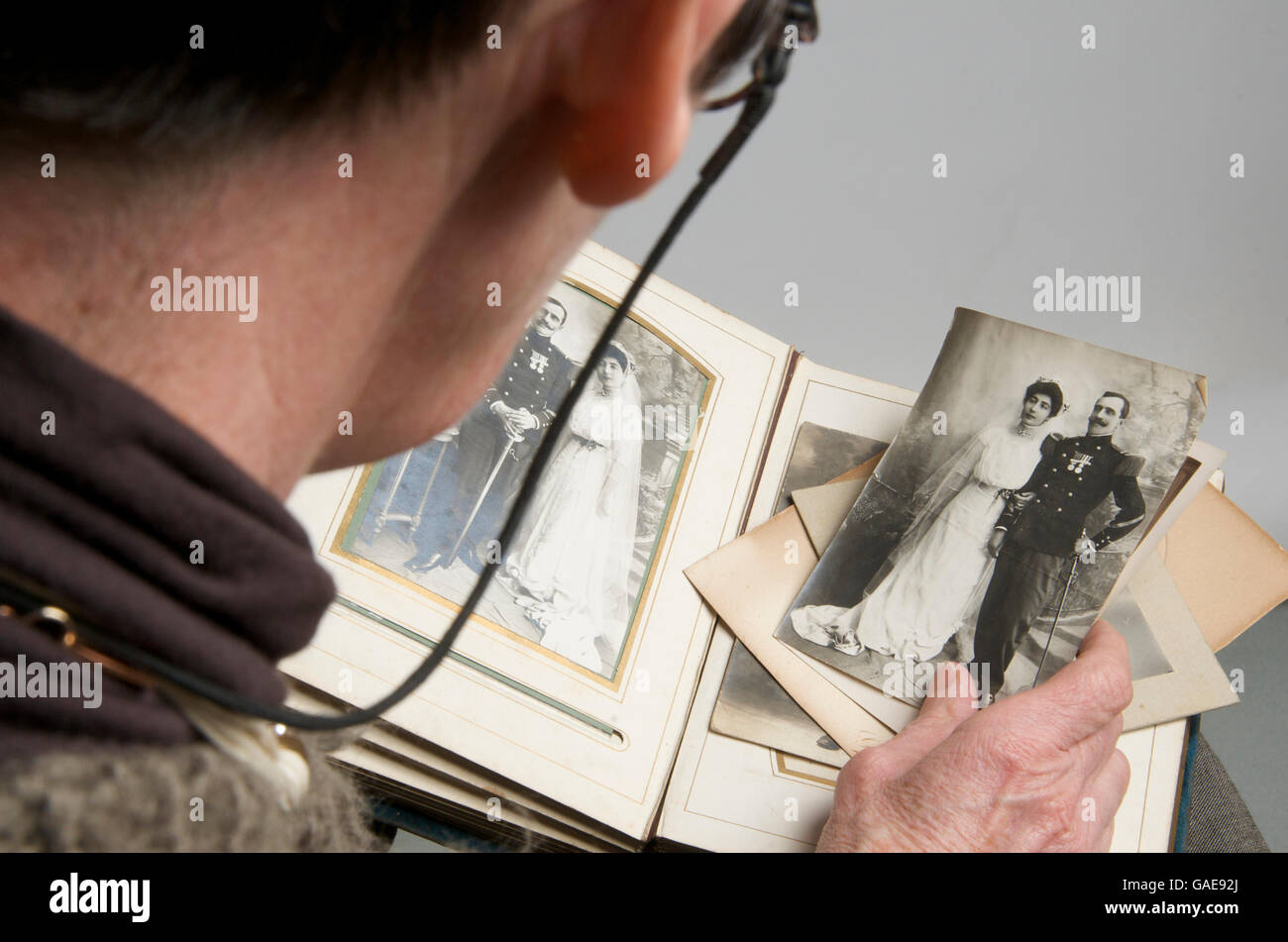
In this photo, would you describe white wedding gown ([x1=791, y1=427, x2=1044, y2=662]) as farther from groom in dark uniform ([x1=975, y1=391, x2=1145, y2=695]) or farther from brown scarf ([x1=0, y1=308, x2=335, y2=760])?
brown scarf ([x1=0, y1=308, x2=335, y2=760])

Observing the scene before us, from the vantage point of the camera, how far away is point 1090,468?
67 centimetres

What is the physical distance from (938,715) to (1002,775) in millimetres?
64

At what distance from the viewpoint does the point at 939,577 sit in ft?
2.24

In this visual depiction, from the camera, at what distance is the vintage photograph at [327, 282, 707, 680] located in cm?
65

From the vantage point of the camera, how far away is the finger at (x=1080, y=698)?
593 millimetres

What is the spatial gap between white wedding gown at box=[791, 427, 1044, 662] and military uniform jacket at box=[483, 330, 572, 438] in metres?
0.26

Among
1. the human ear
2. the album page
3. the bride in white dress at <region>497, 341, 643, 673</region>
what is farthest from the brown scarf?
the bride in white dress at <region>497, 341, 643, 673</region>

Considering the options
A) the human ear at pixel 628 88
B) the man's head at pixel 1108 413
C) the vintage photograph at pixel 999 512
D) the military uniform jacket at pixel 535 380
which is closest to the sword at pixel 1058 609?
the vintage photograph at pixel 999 512

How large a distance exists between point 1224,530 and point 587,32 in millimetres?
677

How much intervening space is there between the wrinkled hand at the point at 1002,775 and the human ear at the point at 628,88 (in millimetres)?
435

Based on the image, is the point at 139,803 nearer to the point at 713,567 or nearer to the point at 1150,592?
the point at 713,567

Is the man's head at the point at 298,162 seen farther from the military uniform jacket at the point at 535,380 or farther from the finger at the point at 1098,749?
the finger at the point at 1098,749
